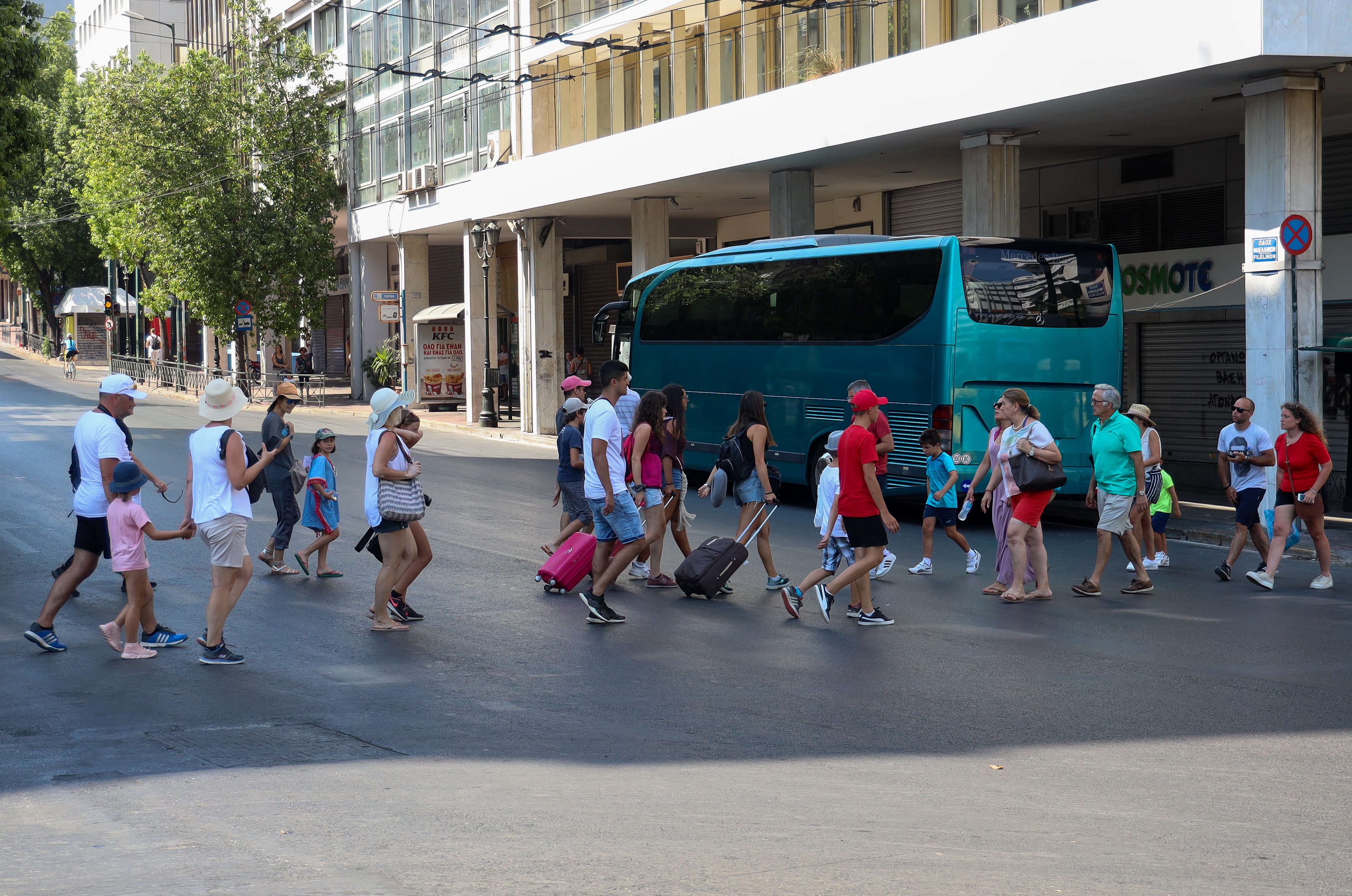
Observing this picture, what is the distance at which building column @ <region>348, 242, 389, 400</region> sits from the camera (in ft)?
150

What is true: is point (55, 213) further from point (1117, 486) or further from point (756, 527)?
point (1117, 486)

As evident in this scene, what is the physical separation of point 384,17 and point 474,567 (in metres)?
32.8

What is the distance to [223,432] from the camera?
870 centimetres

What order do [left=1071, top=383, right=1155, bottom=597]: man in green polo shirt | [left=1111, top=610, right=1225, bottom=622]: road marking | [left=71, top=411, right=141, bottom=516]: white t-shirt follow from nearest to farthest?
[left=71, top=411, right=141, bottom=516]: white t-shirt → [left=1111, top=610, right=1225, bottom=622]: road marking → [left=1071, top=383, right=1155, bottom=597]: man in green polo shirt

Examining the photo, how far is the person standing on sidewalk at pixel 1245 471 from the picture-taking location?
12492 millimetres

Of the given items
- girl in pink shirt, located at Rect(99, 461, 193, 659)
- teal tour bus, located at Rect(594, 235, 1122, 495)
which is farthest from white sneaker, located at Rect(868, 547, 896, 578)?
girl in pink shirt, located at Rect(99, 461, 193, 659)

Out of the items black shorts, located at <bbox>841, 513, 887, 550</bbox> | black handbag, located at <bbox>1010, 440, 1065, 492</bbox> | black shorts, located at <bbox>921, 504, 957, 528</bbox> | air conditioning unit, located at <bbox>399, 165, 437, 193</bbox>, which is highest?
air conditioning unit, located at <bbox>399, 165, 437, 193</bbox>

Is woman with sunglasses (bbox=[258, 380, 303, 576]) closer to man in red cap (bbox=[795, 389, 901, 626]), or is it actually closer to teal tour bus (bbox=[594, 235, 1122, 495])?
man in red cap (bbox=[795, 389, 901, 626])

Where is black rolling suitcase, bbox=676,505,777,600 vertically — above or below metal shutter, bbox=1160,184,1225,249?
below

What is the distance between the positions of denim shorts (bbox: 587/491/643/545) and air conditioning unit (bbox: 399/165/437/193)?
2934 centimetres

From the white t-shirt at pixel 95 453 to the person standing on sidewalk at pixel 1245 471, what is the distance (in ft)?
29.8

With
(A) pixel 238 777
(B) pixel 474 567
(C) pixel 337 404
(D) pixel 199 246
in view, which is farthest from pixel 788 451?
(D) pixel 199 246

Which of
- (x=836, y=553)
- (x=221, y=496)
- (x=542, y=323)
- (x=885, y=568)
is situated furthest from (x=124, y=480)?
(x=542, y=323)

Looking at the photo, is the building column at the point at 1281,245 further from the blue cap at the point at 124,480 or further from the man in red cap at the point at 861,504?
the blue cap at the point at 124,480
